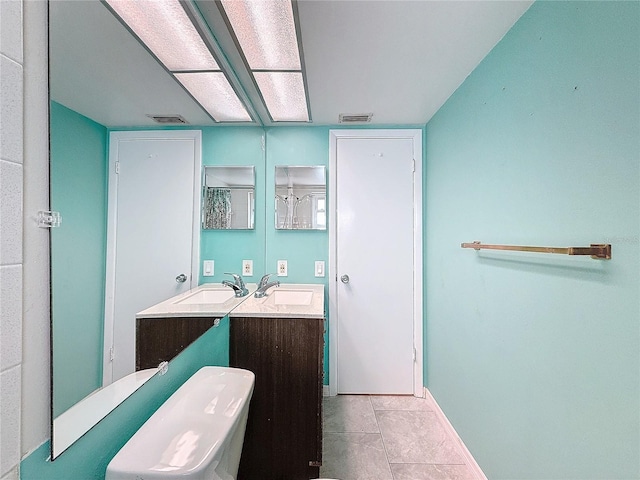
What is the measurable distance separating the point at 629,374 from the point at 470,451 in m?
1.15

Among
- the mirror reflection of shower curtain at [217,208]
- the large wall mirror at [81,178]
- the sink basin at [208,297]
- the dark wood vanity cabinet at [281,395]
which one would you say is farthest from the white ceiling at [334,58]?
the dark wood vanity cabinet at [281,395]

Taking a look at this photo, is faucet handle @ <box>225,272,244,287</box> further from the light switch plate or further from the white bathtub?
the white bathtub

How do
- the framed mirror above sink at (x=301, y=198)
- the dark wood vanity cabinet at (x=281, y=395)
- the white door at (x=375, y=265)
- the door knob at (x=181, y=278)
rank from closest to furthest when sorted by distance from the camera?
the door knob at (x=181, y=278)
the dark wood vanity cabinet at (x=281, y=395)
the framed mirror above sink at (x=301, y=198)
the white door at (x=375, y=265)

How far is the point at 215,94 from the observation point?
1439 millimetres

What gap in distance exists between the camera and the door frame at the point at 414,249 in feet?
7.36

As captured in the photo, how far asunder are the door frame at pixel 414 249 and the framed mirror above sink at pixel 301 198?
0.08m

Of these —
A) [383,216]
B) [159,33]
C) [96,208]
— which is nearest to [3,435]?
[96,208]

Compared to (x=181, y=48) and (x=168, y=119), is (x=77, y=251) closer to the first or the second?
(x=168, y=119)

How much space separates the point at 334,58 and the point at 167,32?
0.78m

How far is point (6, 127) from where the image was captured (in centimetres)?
50

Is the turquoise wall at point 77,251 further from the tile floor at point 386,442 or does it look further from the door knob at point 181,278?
the tile floor at point 386,442

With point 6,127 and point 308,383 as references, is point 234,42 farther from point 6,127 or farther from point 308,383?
point 308,383

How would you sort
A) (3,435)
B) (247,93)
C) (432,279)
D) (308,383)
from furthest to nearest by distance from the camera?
(432,279) → (247,93) → (308,383) → (3,435)

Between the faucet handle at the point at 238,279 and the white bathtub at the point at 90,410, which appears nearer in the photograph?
the white bathtub at the point at 90,410
